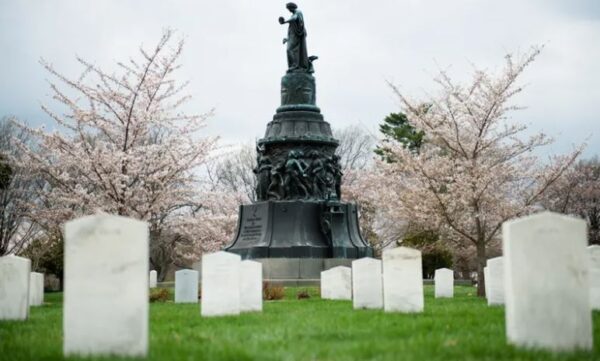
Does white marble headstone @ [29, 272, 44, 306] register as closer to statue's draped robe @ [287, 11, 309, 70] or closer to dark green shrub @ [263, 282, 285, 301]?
dark green shrub @ [263, 282, 285, 301]

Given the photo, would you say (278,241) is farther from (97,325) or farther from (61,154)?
(97,325)

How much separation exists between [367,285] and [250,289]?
7.18 feet

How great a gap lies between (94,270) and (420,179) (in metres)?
15.7

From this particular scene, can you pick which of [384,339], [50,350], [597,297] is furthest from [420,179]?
[50,350]

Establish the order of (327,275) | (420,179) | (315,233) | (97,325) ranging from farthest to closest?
(315,233), (420,179), (327,275), (97,325)

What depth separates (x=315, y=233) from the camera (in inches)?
935

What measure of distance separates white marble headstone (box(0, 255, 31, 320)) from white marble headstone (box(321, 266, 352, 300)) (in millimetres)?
8086

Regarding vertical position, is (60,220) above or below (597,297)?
above

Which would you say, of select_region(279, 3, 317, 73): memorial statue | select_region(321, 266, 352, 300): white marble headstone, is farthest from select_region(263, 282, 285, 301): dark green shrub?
select_region(279, 3, 317, 73): memorial statue

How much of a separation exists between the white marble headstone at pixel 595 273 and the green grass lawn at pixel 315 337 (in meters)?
0.83

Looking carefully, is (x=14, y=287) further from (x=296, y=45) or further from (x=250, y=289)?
(x=296, y=45)

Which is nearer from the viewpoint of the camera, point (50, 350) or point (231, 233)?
point (50, 350)

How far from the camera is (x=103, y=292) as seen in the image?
7.32 metres

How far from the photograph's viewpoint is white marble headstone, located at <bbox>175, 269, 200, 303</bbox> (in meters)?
17.5
